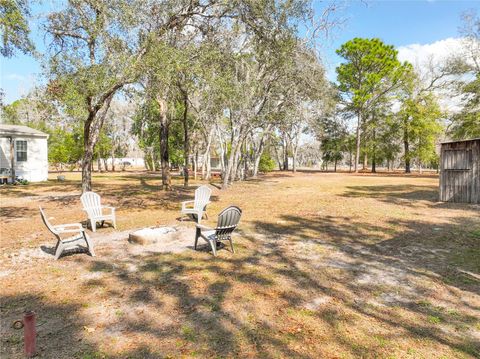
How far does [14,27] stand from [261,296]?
32.3ft

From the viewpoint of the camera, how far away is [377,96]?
4159 cm

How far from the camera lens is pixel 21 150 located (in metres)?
24.6

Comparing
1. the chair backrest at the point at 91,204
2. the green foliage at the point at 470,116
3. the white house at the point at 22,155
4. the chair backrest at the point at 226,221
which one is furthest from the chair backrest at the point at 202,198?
the green foliage at the point at 470,116

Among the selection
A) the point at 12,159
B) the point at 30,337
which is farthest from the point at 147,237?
the point at 12,159

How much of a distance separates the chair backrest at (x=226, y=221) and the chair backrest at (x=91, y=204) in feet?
14.3

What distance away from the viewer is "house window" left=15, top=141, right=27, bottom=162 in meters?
24.4

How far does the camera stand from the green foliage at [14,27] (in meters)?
8.45

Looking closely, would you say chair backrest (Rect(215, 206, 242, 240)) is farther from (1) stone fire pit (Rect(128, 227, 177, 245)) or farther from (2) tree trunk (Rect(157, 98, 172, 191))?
Answer: (2) tree trunk (Rect(157, 98, 172, 191))

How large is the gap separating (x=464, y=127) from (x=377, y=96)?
42.2 ft

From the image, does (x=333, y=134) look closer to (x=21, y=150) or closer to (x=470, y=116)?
(x=470, y=116)

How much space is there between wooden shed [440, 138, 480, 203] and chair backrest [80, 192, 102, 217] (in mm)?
13968

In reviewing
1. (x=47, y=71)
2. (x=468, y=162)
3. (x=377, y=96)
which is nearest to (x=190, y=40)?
(x=47, y=71)

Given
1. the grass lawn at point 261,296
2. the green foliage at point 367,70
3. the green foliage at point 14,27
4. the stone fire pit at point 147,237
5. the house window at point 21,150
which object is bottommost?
the grass lawn at point 261,296

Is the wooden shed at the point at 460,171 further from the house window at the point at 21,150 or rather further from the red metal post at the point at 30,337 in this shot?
the house window at the point at 21,150
